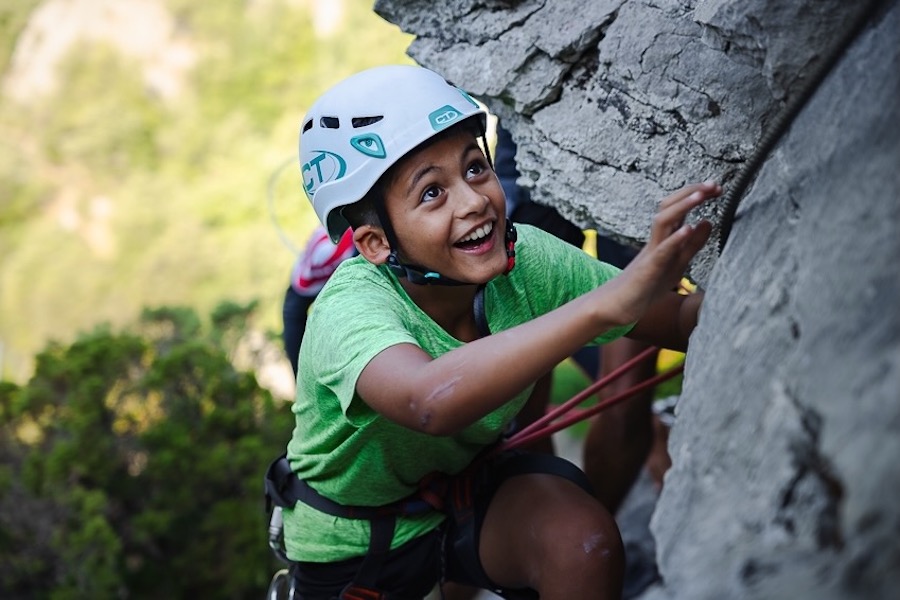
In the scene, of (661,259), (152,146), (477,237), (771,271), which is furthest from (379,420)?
(152,146)

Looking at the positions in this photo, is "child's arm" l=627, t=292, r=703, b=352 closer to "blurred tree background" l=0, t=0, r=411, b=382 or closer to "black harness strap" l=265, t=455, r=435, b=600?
"black harness strap" l=265, t=455, r=435, b=600

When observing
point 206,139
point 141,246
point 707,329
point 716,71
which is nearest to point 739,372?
point 707,329

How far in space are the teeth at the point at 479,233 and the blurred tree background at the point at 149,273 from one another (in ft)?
6.21

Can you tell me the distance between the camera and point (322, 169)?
2.51 metres

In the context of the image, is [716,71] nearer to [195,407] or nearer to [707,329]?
[707,329]

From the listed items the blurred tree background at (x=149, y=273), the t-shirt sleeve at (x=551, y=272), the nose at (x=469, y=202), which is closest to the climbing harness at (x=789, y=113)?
the t-shirt sleeve at (x=551, y=272)

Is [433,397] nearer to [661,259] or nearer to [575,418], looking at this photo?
[661,259]

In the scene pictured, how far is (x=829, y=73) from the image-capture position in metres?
1.87

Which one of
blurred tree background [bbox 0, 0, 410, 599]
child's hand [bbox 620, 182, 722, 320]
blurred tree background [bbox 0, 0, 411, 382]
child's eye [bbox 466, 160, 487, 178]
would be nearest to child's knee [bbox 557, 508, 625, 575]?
child's hand [bbox 620, 182, 722, 320]

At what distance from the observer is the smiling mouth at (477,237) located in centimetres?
234

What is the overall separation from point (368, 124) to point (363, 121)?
24 mm

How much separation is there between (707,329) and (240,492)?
3.98 m

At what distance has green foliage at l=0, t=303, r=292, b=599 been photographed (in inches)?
201

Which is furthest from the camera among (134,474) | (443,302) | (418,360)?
(134,474)
